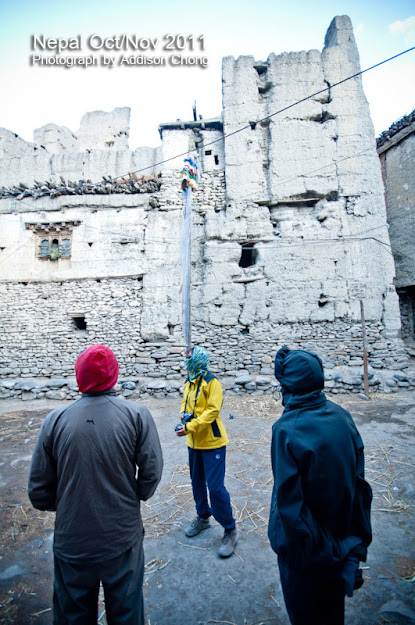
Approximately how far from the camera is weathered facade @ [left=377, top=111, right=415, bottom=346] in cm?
1020

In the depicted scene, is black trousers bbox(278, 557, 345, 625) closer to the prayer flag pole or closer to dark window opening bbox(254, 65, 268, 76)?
the prayer flag pole

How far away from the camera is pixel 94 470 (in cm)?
154

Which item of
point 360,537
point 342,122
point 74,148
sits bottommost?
point 360,537

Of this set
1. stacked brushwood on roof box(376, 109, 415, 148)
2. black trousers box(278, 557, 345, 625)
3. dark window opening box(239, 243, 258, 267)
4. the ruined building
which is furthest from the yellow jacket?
stacked brushwood on roof box(376, 109, 415, 148)

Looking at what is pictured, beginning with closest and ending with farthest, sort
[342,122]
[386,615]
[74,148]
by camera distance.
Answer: [386,615] < [342,122] < [74,148]

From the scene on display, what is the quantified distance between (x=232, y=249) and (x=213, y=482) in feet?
24.8

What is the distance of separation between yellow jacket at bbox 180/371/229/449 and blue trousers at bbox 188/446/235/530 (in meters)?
0.09

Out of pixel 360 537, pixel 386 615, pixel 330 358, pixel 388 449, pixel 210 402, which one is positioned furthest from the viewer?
pixel 330 358

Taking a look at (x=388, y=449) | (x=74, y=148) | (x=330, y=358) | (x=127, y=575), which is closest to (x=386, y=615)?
(x=127, y=575)

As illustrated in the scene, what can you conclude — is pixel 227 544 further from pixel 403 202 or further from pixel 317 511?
pixel 403 202

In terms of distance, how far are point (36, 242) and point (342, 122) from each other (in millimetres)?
10983

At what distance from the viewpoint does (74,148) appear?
13.0 meters

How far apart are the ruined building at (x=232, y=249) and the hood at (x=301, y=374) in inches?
269

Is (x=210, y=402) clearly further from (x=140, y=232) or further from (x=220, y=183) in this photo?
(x=220, y=183)
